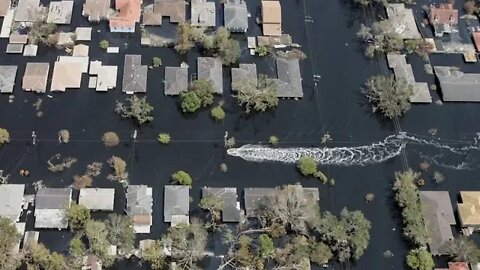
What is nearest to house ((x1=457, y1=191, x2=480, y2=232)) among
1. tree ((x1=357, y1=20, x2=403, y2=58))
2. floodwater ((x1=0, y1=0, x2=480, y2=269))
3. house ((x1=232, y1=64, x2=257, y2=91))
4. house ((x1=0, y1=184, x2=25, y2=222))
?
floodwater ((x1=0, y1=0, x2=480, y2=269))

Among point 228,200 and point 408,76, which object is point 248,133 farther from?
point 408,76

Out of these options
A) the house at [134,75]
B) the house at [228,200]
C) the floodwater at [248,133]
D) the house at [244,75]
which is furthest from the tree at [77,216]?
the house at [244,75]

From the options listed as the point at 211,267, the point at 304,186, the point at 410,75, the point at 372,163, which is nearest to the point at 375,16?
the point at 410,75

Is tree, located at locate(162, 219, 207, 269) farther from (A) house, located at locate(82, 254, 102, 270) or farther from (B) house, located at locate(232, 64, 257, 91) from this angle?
(B) house, located at locate(232, 64, 257, 91)

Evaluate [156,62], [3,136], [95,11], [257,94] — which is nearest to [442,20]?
[257,94]

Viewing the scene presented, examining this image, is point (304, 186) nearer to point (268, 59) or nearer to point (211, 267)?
point (211, 267)

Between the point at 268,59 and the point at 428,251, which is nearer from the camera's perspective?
the point at 428,251

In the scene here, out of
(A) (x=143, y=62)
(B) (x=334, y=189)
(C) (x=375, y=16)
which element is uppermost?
(C) (x=375, y=16)
